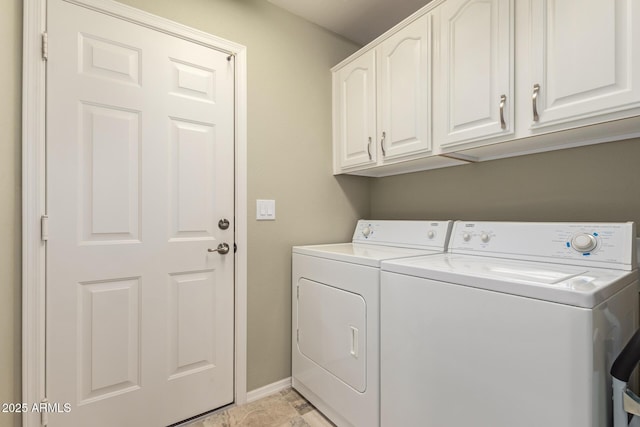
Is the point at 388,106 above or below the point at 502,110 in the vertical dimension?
above

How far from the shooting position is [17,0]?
1271mm

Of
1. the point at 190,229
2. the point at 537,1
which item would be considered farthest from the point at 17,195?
the point at 537,1

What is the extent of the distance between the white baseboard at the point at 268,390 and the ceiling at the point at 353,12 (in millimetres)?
2413

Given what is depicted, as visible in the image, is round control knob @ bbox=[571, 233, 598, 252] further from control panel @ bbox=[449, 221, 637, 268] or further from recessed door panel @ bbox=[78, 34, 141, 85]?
recessed door panel @ bbox=[78, 34, 141, 85]

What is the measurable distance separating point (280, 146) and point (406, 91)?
83 centimetres

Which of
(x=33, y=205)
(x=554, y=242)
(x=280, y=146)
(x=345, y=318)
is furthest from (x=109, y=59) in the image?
(x=554, y=242)

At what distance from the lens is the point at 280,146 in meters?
1.98

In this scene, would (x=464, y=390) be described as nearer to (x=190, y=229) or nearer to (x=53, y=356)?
(x=190, y=229)

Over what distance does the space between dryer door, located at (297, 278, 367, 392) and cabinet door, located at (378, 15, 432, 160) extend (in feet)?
2.88

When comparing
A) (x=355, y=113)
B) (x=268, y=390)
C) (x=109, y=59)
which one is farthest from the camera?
(x=355, y=113)

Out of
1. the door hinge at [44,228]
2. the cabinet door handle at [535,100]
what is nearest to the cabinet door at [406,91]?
the cabinet door handle at [535,100]

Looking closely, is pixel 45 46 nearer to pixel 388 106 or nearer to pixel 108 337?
pixel 108 337

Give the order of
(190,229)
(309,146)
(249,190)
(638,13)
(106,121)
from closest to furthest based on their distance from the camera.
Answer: (638,13) < (106,121) < (190,229) < (249,190) < (309,146)

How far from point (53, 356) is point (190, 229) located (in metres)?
0.78
